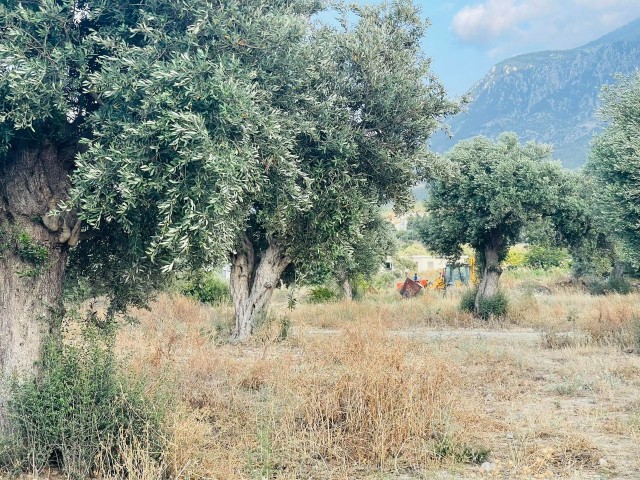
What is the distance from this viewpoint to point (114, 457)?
719 centimetres

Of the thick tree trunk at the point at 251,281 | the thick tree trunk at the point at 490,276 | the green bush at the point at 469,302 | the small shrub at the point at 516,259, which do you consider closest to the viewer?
the thick tree trunk at the point at 251,281

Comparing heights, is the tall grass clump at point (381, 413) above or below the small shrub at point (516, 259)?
below

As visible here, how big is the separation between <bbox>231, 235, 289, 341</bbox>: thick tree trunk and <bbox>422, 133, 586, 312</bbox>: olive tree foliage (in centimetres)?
822

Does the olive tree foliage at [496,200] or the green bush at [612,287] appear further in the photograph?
the green bush at [612,287]

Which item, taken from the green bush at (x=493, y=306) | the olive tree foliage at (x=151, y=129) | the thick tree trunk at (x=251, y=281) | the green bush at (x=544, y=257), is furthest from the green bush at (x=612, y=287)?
the olive tree foliage at (x=151, y=129)

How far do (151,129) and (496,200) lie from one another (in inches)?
789

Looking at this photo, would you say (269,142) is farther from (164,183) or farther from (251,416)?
(251,416)

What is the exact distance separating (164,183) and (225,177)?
0.73 meters

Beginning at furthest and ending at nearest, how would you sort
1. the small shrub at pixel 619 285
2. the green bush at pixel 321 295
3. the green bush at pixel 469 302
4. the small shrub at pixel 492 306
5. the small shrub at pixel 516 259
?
the small shrub at pixel 516 259, the small shrub at pixel 619 285, the green bush at pixel 321 295, the green bush at pixel 469 302, the small shrub at pixel 492 306

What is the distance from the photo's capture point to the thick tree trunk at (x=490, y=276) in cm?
2814

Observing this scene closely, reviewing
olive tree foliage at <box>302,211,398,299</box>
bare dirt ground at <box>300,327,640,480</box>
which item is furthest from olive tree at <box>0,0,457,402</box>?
olive tree foliage at <box>302,211,398,299</box>

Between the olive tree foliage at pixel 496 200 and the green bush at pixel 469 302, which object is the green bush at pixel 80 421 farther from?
the green bush at pixel 469 302

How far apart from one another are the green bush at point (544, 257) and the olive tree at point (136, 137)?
58.2 m

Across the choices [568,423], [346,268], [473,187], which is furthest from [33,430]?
[346,268]
